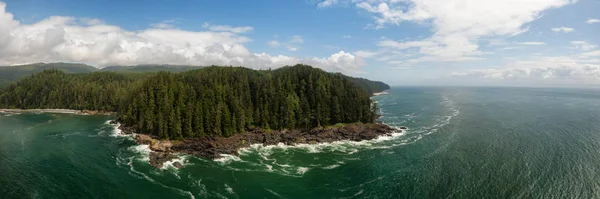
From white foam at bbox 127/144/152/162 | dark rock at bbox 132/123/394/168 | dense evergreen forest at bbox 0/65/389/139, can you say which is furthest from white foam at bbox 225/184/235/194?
dense evergreen forest at bbox 0/65/389/139

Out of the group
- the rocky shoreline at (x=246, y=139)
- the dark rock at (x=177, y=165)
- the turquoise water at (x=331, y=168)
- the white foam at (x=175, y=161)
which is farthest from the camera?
the rocky shoreline at (x=246, y=139)

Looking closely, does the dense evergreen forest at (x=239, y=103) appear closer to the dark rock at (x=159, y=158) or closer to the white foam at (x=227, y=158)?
the dark rock at (x=159, y=158)

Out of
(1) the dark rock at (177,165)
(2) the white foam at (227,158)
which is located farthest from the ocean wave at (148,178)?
(2) the white foam at (227,158)

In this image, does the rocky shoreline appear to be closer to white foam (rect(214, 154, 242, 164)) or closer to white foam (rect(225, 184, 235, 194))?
white foam (rect(214, 154, 242, 164))

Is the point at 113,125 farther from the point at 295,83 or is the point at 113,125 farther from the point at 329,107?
the point at 329,107

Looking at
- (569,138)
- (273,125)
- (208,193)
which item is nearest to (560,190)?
(569,138)
